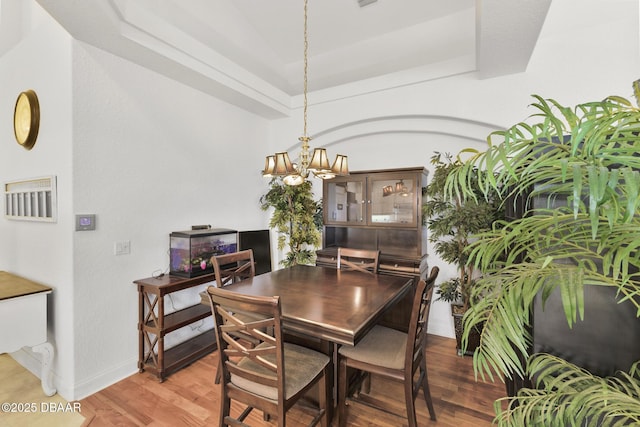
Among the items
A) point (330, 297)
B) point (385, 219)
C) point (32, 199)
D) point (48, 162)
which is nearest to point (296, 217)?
point (385, 219)

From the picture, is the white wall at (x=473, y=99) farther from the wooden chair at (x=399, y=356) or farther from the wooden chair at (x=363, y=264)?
the wooden chair at (x=399, y=356)

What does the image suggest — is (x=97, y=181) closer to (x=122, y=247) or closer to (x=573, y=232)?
(x=122, y=247)

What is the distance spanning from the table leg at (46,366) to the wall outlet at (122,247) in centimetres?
83

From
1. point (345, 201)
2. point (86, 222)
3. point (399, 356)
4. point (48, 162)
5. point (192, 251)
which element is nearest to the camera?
point (399, 356)

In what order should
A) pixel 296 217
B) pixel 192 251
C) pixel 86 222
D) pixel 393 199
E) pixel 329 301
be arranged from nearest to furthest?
pixel 329 301 < pixel 86 222 < pixel 192 251 < pixel 393 199 < pixel 296 217

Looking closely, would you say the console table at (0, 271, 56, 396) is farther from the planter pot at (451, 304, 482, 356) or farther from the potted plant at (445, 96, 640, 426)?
the planter pot at (451, 304, 482, 356)

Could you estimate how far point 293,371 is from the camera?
5.19 ft

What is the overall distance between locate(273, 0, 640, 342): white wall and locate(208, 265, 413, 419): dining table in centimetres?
156

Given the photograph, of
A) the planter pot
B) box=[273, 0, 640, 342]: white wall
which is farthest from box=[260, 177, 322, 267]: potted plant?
the planter pot

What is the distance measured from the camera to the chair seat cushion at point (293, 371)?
1443 mm

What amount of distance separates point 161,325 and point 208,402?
75 cm

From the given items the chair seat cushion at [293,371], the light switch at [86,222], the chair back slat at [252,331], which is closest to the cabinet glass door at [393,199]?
the chair seat cushion at [293,371]

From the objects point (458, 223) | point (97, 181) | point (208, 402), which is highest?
point (97, 181)

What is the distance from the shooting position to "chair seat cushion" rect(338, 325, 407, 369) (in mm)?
1711
